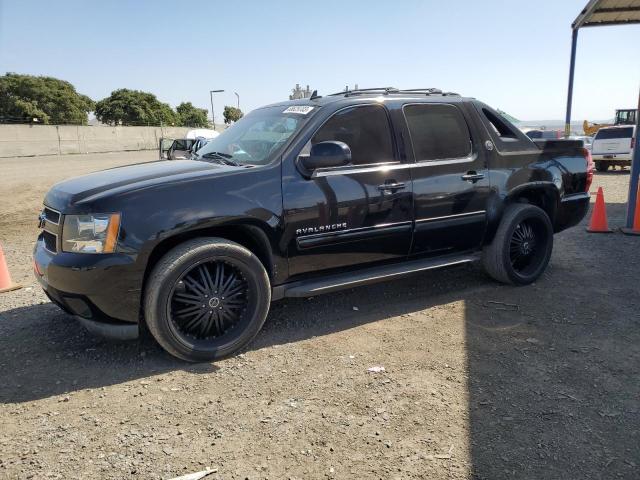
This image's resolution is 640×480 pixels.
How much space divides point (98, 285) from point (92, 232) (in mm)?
342

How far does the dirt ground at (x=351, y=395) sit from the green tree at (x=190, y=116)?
242 ft

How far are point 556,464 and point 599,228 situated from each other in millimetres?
6370

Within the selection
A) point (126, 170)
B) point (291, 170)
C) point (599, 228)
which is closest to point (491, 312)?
point (291, 170)

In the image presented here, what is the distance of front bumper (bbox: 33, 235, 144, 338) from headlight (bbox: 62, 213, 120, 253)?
48mm

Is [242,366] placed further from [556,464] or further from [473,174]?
[473,174]

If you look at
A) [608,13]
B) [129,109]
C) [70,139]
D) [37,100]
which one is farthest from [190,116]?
[608,13]

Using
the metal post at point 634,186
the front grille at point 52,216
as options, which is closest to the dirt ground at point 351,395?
the front grille at point 52,216

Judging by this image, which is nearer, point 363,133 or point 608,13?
point 363,133

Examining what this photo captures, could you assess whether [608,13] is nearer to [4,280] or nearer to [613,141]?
[613,141]

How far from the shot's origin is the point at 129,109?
214 feet

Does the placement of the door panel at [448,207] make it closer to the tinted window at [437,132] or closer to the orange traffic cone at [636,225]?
the tinted window at [437,132]

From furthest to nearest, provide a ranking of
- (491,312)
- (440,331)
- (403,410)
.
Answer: (491,312) < (440,331) < (403,410)

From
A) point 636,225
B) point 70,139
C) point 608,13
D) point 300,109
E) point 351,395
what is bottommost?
point 351,395

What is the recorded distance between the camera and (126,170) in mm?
3949
